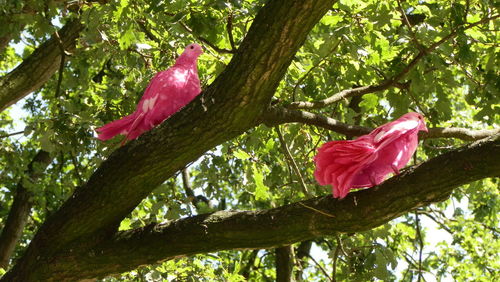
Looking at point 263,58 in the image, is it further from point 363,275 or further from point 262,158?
point 262,158

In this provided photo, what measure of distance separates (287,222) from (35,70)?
115 inches

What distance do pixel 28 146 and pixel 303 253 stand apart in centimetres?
358

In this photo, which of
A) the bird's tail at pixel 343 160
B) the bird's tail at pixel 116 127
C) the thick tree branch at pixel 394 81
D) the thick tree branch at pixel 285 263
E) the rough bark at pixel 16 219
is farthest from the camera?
the rough bark at pixel 16 219

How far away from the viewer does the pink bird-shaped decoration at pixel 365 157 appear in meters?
2.67

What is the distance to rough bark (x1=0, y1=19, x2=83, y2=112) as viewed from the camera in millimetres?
4863

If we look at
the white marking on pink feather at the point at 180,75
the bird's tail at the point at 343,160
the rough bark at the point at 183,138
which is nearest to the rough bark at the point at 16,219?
the rough bark at the point at 183,138

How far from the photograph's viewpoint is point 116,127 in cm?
328

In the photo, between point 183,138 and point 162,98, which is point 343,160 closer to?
point 183,138

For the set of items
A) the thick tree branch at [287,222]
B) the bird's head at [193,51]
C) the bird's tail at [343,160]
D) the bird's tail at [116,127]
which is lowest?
the thick tree branch at [287,222]

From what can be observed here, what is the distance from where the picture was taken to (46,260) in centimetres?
305

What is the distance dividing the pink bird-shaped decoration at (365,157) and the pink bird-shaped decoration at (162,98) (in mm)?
780

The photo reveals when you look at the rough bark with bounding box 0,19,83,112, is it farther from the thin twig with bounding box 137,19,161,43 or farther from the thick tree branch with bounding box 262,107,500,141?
the thick tree branch with bounding box 262,107,500,141

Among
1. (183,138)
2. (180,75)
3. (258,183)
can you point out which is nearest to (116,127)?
(180,75)

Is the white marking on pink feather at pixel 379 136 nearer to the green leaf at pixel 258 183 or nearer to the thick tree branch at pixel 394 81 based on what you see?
the thick tree branch at pixel 394 81
